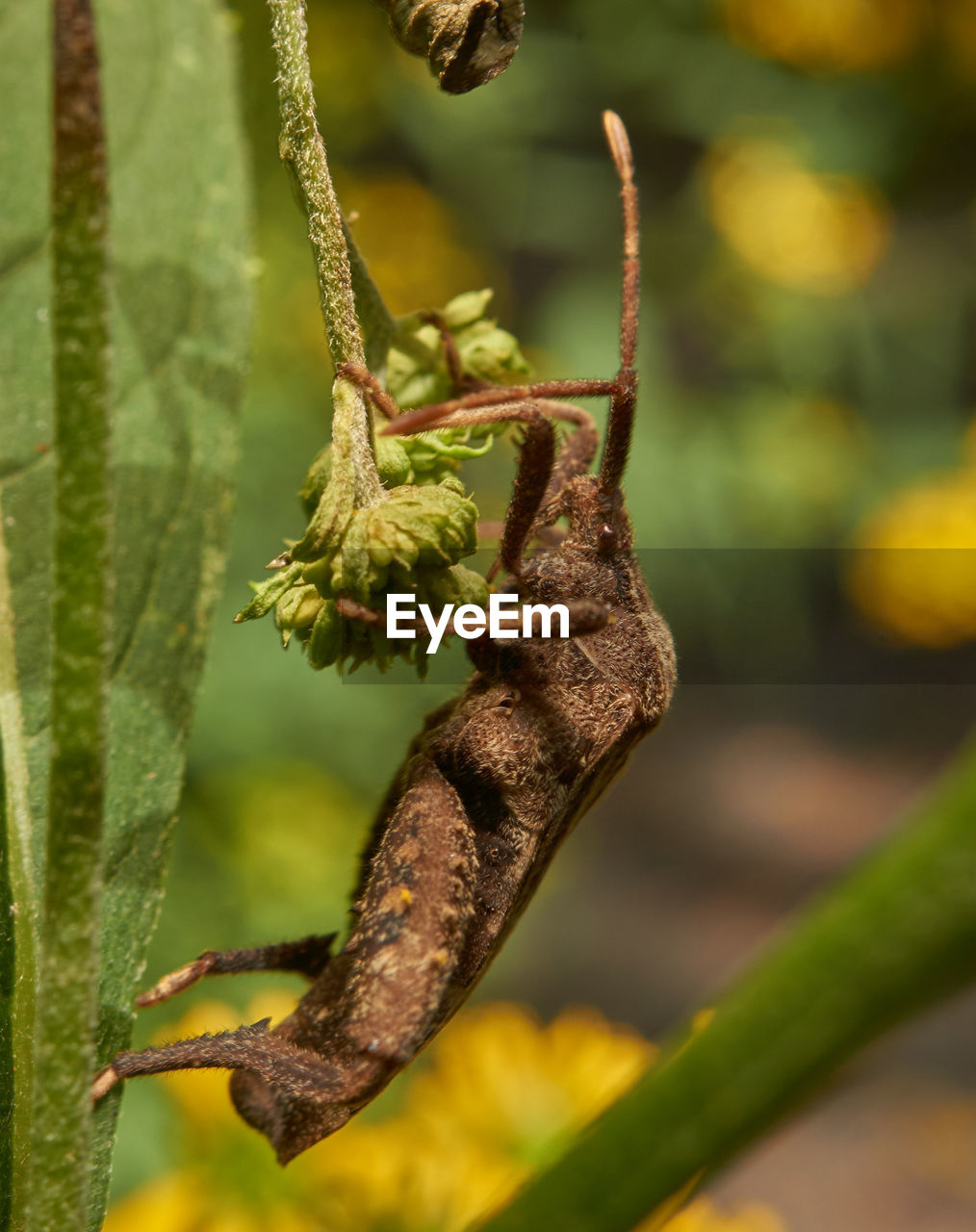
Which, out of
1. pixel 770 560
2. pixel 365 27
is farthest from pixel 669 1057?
pixel 770 560

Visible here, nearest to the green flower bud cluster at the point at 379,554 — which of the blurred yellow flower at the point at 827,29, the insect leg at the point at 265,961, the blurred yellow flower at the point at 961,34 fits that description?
the insect leg at the point at 265,961

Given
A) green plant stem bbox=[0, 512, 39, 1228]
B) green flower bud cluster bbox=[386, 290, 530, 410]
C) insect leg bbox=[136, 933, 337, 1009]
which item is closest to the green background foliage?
green flower bud cluster bbox=[386, 290, 530, 410]

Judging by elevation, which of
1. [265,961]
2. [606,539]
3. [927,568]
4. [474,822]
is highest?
[606,539]

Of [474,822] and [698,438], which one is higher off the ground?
[474,822]

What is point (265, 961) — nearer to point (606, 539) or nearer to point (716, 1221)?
point (606, 539)

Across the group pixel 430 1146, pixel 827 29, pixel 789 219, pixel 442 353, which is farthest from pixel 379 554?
pixel 827 29

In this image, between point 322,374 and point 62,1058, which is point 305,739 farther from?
point 62,1058
